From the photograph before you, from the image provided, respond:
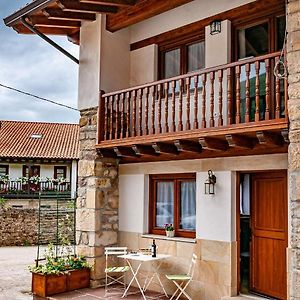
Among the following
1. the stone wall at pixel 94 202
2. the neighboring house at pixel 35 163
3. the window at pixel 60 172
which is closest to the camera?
the stone wall at pixel 94 202

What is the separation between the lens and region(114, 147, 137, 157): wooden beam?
794 cm

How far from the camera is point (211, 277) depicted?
7.03 meters

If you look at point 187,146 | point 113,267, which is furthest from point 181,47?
point 113,267

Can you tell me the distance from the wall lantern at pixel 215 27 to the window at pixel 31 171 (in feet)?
71.1

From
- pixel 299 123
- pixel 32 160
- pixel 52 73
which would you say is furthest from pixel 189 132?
pixel 52 73

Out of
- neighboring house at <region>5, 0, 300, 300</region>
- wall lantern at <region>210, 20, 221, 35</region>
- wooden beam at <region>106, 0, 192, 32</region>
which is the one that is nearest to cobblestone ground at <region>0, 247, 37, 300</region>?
neighboring house at <region>5, 0, 300, 300</region>

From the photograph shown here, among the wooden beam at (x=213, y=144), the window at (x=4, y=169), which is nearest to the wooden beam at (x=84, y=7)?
the wooden beam at (x=213, y=144)

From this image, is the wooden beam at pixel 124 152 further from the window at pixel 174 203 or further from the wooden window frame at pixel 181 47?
the wooden window frame at pixel 181 47

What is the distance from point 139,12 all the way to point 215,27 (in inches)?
61.7

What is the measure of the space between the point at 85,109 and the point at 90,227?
7.51 feet

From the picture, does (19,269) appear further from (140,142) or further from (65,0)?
(65,0)

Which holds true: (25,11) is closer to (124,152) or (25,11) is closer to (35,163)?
(124,152)

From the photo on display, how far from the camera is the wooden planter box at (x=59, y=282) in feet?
25.1

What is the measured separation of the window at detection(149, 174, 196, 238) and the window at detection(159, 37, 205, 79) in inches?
80.1
